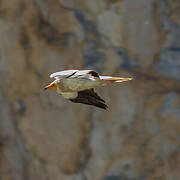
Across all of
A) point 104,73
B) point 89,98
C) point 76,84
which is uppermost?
point 76,84

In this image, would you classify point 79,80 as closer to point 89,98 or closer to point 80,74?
point 80,74

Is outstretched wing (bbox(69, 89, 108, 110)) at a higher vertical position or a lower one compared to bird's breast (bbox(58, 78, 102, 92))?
lower

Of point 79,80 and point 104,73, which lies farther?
point 104,73

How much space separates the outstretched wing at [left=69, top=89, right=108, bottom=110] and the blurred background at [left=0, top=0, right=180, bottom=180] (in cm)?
301

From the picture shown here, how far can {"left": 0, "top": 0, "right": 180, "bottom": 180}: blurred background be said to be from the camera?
21.3ft

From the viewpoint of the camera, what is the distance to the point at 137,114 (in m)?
6.60

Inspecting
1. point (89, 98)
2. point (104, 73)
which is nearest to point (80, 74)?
point (89, 98)

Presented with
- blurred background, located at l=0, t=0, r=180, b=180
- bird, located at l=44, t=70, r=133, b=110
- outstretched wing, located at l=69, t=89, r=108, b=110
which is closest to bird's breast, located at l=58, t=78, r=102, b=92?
bird, located at l=44, t=70, r=133, b=110

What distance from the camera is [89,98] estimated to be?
11.3ft

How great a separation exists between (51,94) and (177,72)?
1.40 m

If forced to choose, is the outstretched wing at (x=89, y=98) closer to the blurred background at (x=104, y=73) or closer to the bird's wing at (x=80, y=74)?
the bird's wing at (x=80, y=74)

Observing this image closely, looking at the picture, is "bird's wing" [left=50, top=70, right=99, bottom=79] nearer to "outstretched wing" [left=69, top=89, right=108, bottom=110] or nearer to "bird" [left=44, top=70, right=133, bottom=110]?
"bird" [left=44, top=70, right=133, bottom=110]

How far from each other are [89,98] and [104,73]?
3.00 m

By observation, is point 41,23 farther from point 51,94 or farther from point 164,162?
point 164,162
